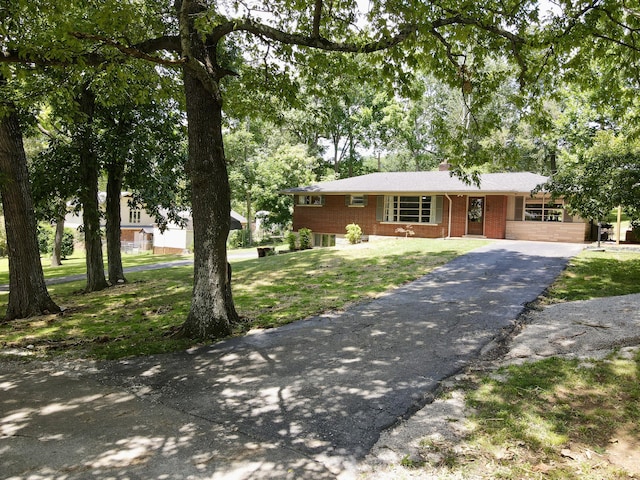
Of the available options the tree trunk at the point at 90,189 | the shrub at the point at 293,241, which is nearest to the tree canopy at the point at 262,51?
the tree trunk at the point at 90,189

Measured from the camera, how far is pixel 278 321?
8375mm

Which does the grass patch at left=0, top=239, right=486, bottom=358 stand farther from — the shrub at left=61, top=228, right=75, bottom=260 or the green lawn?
the shrub at left=61, top=228, right=75, bottom=260

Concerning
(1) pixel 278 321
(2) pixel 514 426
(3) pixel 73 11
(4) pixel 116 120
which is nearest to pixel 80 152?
(4) pixel 116 120

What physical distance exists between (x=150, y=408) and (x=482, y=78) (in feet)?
28.7

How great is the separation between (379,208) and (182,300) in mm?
16332

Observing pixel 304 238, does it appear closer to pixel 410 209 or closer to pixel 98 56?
pixel 410 209

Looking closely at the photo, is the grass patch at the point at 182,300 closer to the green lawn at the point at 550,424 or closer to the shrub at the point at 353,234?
the green lawn at the point at 550,424

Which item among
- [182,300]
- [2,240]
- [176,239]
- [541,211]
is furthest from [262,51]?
[2,240]

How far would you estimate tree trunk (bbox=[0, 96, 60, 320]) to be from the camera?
955 cm

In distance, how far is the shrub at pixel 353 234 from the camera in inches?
955

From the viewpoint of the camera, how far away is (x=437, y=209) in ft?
78.9

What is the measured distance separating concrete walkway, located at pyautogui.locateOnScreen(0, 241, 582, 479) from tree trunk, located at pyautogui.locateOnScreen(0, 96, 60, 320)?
13.0 feet

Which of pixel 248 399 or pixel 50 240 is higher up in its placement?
pixel 50 240

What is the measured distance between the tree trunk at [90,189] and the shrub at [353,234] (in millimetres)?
13382
